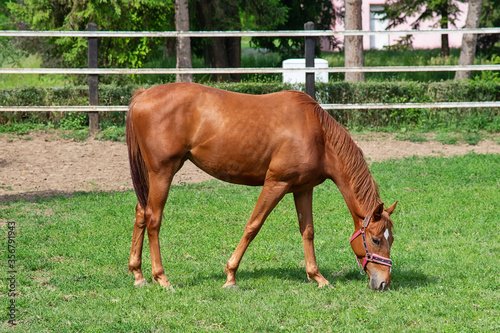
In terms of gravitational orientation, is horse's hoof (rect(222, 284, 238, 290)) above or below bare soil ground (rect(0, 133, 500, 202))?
below

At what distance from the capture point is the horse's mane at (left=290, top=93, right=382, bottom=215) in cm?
498

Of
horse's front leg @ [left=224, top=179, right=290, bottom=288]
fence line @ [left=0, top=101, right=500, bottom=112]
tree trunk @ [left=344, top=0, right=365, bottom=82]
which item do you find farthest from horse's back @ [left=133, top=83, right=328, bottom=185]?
tree trunk @ [left=344, top=0, right=365, bottom=82]

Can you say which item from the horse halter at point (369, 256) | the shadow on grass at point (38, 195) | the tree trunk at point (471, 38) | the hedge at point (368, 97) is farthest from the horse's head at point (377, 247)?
the tree trunk at point (471, 38)

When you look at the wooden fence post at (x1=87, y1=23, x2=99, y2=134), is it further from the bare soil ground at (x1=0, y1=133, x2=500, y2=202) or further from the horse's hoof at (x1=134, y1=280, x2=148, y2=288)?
the horse's hoof at (x1=134, y1=280, x2=148, y2=288)

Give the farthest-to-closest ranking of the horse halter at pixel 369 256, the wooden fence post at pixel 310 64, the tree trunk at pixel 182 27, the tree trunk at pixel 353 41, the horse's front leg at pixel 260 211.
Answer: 1. the tree trunk at pixel 353 41
2. the tree trunk at pixel 182 27
3. the wooden fence post at pixel 310 64
4. the horse's front leg at pixel 260 211
5. the horse halter at pixel 369 256

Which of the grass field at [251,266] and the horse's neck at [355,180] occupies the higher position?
the horse's neck at [355,180]

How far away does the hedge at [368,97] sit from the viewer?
40.2 feet

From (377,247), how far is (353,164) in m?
0.77

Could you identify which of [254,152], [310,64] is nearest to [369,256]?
[254,152]

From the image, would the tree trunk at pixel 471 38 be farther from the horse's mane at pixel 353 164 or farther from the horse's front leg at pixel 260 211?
the horse's front leg at pixel 260 211

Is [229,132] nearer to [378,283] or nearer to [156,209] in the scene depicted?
[156,209]

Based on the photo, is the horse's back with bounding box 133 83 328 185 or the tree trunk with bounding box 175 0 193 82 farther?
the tree trunk with bounding box 175 0 193 82

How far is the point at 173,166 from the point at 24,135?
7.77m

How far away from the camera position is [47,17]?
14.6m
